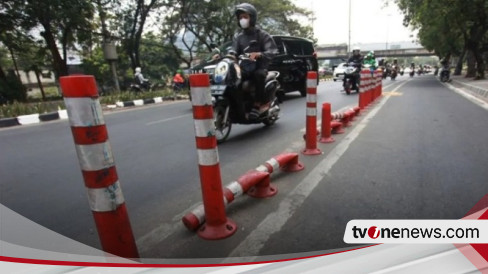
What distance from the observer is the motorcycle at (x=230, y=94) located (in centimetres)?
429

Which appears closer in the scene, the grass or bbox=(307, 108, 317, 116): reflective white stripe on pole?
bbox=(307, 108, 317, 116): reflective white stripe on pole

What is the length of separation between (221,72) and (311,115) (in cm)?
148

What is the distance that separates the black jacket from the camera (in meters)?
4.70

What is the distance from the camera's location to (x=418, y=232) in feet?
6.13

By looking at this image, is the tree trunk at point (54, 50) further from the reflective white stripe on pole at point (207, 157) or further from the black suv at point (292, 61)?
the reflective white stripe on pole at point (207, 157)

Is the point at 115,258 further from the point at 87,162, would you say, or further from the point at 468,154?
the point at 468,154

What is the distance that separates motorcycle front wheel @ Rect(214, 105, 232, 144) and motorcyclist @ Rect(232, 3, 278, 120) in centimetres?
43

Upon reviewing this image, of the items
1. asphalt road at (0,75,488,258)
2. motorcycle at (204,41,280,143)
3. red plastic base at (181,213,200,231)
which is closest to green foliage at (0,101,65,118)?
asphalt road at (0,75,488,258)

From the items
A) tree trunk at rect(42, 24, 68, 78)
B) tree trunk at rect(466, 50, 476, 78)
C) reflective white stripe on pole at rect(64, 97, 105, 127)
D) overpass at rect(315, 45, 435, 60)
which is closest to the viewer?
reflective white stripe on pole at rect(64, 97, 105, 127)

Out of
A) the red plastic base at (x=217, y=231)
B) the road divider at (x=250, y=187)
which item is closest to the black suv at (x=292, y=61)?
the road divider at (x=250, y=187)

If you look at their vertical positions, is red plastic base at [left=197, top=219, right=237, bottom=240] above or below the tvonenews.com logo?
above

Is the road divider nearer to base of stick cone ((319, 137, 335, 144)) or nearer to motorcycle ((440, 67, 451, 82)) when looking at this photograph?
base of stick cone ((319, 137, 335, 144))

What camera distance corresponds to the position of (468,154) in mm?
3463

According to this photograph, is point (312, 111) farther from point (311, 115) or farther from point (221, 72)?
point (221, 72)
